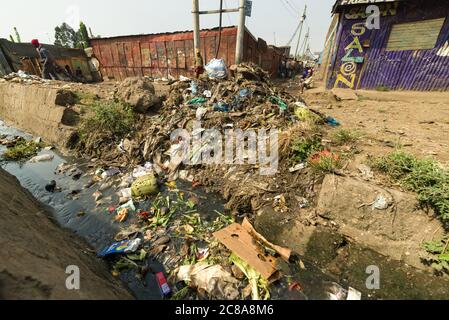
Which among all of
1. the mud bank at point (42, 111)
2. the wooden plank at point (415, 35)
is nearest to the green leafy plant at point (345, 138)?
the wooden plank at point (415, 35)

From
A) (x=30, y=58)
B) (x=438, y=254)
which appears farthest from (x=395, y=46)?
(x=30, y=58)

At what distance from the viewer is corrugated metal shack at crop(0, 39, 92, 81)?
1052 cm

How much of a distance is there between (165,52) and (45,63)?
5932 mm

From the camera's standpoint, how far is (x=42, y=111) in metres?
5.98

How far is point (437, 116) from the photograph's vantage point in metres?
4.73

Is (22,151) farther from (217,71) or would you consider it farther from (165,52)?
(165,52)

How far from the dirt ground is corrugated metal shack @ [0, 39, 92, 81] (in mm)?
13267

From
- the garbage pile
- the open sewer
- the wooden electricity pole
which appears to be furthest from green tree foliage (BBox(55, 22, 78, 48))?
the open sewer

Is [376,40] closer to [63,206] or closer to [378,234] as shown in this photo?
[378,234]

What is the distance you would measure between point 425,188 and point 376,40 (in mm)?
6598

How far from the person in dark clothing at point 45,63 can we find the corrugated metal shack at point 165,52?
2512mm

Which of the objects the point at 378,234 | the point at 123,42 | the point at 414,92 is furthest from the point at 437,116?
the point at 123,42

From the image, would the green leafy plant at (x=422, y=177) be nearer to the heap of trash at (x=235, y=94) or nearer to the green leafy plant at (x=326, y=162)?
the green leafy plant at (x=326, y=162)

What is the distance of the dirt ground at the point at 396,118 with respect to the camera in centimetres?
334
